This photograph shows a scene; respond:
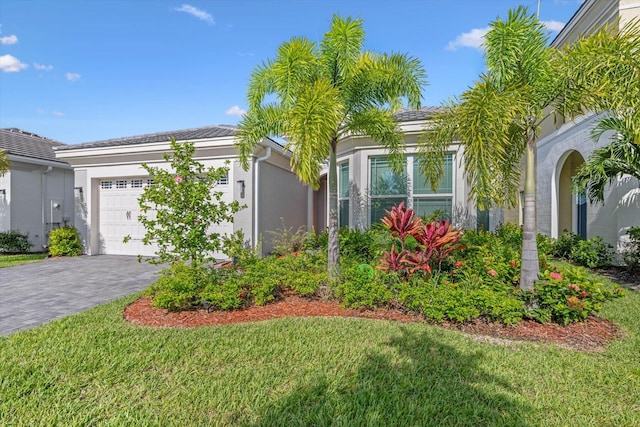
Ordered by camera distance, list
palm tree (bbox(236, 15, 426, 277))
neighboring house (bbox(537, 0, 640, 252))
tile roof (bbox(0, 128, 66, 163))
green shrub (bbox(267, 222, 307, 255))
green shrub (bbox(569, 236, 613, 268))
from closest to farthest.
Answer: palm tree (bbox(236, 15, 426, 277)) → green shrub (bbox(267, 222, 307, 255)) → neighboring house (bbox(537, 0, 640, 252)) → green shrub (bbox(569, 236, 613, 268)) → tile roof (bbox(0, 128, 66, 163))

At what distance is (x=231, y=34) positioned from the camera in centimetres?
932

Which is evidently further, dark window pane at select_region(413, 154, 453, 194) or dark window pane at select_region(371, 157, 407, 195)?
dark window pane at select_region(371, 157, 407, 195)

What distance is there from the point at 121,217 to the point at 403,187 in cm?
994

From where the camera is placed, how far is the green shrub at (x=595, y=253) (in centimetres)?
859

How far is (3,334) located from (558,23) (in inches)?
Result: 738

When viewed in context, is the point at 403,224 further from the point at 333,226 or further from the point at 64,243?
the point at 64,243

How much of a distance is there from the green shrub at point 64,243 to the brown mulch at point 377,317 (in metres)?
7.54

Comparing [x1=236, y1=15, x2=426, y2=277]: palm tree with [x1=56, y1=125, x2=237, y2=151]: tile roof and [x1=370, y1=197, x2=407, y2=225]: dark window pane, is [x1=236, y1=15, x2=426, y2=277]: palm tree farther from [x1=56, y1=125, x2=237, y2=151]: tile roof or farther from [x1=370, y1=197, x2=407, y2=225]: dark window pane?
[x1=56, y1=125, x2=237, y2=151]: tile roof

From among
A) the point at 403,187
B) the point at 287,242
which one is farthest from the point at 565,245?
the point at 287,242

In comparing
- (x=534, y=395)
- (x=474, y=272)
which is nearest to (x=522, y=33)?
(x=474, y=272)

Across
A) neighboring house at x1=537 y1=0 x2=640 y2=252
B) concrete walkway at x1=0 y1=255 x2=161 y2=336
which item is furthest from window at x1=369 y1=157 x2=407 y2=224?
concrete walkway at x1=0 y1=255 x2=161 y2=336

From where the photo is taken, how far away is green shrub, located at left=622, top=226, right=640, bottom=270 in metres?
7.68

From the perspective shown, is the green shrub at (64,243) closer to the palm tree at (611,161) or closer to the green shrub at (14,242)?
the green shrub at (14,242)

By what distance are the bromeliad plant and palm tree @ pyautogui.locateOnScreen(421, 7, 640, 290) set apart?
1.02 meters
